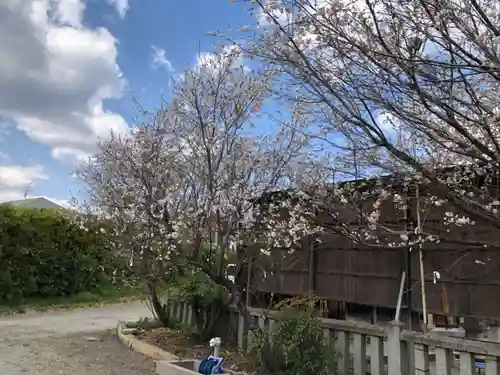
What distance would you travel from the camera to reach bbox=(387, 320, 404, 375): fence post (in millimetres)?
4570

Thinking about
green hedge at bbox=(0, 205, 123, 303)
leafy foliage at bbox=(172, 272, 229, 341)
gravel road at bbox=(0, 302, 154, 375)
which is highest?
green hedge at bbox=(0, 205, 123, 303)

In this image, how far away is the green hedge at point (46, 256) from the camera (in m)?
13.5

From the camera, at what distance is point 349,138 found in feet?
14.0

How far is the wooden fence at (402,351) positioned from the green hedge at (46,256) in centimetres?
910

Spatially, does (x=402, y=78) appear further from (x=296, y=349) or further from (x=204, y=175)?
(x=204, y=175)

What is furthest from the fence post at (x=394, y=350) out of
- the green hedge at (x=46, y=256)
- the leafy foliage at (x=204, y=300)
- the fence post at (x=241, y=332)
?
the green hedge at (x=46, y=256)

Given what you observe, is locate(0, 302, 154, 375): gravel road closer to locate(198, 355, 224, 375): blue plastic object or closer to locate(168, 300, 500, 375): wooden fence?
locate(198, 355, 224, 375): blue plastic object

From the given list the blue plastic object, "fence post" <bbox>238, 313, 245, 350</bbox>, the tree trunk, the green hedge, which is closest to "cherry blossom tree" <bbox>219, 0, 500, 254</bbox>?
the blue plastic object

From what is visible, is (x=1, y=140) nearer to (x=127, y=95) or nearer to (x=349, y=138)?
(x=127, y=95)

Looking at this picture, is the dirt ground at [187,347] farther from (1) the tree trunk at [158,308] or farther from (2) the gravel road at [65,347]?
(2) the gravel road at [65,347]

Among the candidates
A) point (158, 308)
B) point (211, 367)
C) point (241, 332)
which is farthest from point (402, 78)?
point (158, 308)

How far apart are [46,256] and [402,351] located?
1212cm

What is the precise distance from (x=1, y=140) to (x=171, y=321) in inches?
226

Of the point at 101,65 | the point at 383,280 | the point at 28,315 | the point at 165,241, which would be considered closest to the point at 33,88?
the point at 101,65
